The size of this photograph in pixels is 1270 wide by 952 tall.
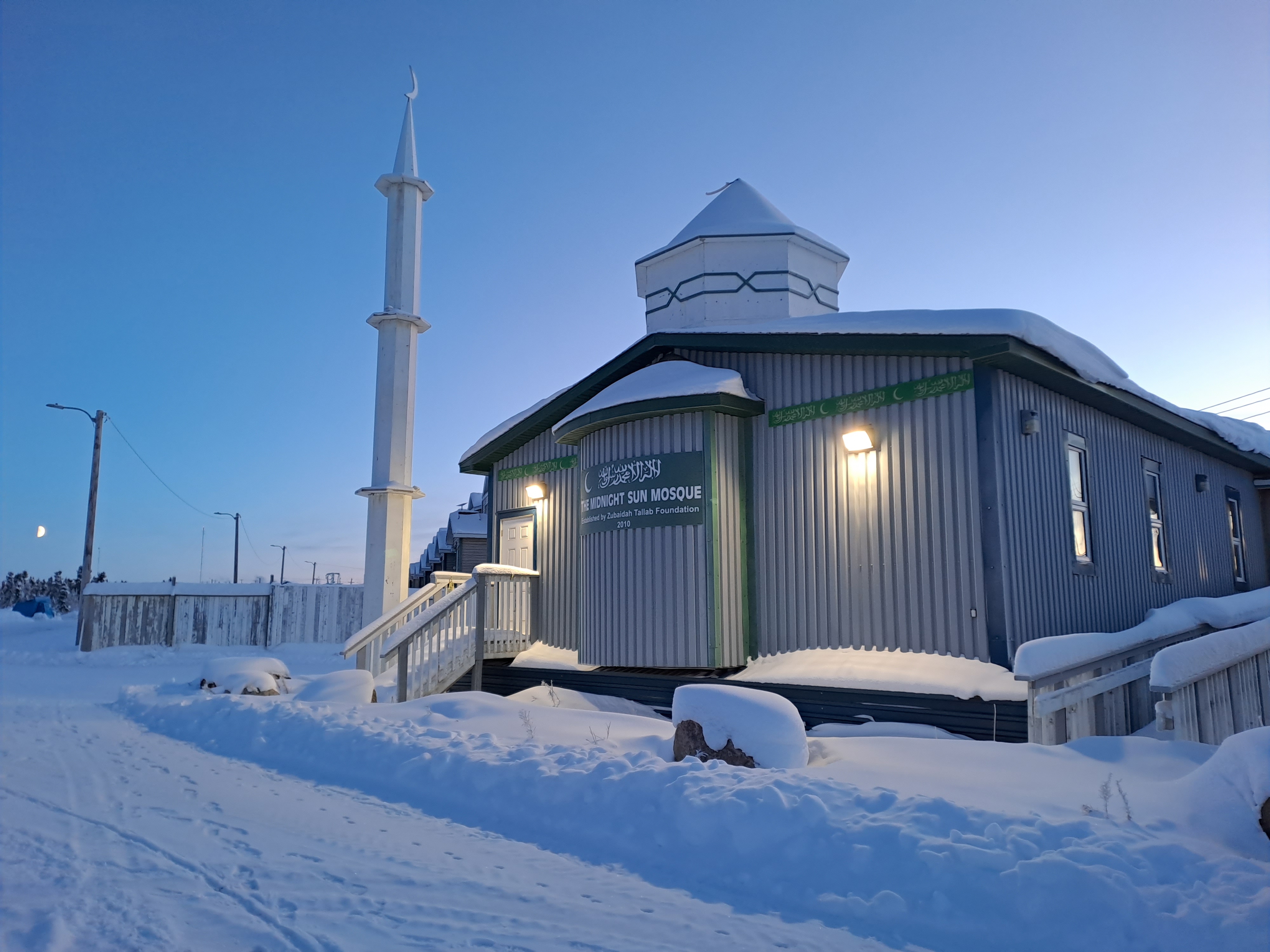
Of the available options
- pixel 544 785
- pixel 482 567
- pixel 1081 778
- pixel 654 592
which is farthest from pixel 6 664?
pixel 1081 778

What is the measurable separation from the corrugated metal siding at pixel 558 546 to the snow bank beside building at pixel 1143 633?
249 inches

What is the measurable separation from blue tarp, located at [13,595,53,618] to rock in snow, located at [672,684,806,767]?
3270cm

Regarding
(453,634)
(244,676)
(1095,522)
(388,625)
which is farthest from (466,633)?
(1095,522)

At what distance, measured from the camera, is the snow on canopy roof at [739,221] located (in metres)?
13.6

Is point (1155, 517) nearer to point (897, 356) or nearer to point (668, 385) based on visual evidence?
point (897, 356)

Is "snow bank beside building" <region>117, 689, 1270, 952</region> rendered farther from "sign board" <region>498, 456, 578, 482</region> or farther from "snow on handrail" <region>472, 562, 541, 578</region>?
"sign board" <region>498, 456, 578, 482</region>

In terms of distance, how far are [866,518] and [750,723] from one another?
3840 millimetres

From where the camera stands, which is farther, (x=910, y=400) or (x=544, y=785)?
(x=910, y=400)

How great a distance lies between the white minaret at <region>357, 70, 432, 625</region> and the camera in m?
17.2

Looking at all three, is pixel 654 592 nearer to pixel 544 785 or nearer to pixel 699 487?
pixel 699 487

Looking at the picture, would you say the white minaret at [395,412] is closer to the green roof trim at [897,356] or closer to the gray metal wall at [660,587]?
the green roof trim at [897,356]

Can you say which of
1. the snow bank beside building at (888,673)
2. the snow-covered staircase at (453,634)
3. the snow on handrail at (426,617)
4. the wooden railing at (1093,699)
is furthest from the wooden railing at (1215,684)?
the snow on handrail at (426,617)

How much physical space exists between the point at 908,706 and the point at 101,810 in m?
6.48

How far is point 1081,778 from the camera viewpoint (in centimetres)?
522
